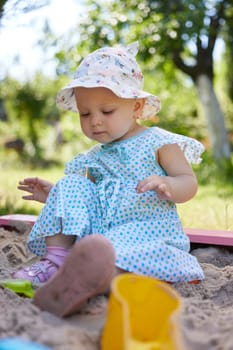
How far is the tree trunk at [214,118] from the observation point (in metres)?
7.36

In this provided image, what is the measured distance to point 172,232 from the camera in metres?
2.02

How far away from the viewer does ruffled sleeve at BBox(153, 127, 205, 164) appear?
2090 millimetres

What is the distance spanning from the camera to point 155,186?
5.99 ft

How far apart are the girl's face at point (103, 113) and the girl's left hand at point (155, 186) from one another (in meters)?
0.29

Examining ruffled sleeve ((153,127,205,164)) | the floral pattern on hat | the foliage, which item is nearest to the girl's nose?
the floral pattern on hat

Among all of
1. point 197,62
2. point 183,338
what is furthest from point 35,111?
point 183,338

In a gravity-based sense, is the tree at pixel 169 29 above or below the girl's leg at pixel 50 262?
above

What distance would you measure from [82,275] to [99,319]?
0.15 metres

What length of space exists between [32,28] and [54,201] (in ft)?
5.77

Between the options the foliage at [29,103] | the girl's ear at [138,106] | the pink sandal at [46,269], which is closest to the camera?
→ the pink sandal at [46,269]

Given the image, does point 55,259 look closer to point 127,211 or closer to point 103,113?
point 127,211

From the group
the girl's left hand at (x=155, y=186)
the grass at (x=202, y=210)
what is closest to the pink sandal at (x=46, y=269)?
the girl's left hand at (x=155, y=186)

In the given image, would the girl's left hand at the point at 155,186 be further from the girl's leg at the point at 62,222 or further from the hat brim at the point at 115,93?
the hat brim at the point at 115,93

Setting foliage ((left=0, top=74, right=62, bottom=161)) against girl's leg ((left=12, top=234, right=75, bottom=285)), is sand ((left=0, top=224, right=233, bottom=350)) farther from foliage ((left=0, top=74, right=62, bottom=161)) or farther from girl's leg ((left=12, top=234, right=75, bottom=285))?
foliage ((left=0, top=74, right=62, bottom=161))
